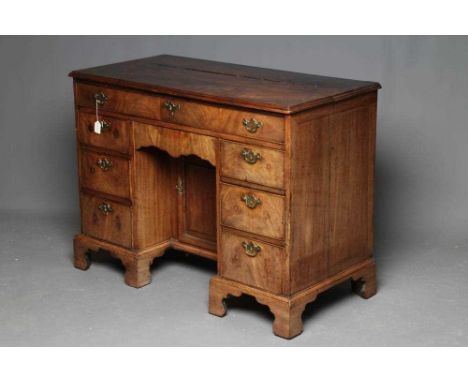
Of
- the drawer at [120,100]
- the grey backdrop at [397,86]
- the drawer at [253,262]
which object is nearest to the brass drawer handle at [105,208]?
the drawer at [120,100]

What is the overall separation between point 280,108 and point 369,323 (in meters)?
1.05

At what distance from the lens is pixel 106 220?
5699 mm

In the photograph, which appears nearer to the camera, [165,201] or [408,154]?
[165,201]

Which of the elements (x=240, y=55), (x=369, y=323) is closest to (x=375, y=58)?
(x=240, y=55)

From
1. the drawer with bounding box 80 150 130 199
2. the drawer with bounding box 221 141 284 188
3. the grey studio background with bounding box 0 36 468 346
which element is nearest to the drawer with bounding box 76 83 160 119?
the drawer with bounding box 80 150 130 199

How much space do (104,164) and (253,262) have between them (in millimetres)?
950

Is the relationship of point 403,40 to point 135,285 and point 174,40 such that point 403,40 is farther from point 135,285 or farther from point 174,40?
point 135,285

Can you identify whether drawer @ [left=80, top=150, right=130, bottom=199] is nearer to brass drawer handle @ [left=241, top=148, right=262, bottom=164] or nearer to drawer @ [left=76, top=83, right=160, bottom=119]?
drawer @ [left=76, top=83, right=160, bottom=119]

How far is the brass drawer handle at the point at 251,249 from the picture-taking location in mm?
5043

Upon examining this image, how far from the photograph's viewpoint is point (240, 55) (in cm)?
666

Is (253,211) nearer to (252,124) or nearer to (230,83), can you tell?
(252,124)

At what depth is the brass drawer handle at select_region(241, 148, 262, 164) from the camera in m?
4.91

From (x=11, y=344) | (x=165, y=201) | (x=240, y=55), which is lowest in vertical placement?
(x=11, y=344)

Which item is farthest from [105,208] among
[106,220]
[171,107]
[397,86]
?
[397,86]
